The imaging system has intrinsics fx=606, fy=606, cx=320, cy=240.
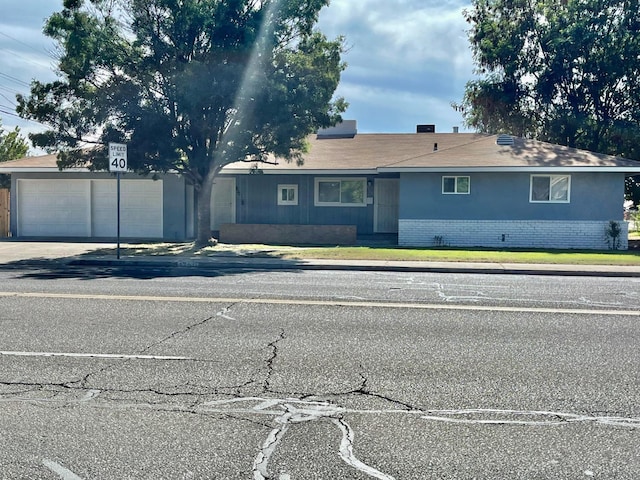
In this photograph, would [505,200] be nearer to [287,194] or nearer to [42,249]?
[287,194]

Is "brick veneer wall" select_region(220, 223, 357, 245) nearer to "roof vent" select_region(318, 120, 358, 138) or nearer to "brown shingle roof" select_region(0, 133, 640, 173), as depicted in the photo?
"brown shingle roof" select_region(0, 133, 640, 173)

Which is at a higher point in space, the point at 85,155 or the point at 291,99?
the point at 291,99

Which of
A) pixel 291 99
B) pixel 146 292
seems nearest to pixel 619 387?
pixel 146 292

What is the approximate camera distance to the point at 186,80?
1756cm

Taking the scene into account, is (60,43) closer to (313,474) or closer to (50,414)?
(50,414)

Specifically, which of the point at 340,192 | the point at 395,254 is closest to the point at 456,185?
the point at 340,192

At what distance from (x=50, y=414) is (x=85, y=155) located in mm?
17221

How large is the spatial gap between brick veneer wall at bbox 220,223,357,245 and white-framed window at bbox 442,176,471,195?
4.44m

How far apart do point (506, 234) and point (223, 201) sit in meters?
12.3

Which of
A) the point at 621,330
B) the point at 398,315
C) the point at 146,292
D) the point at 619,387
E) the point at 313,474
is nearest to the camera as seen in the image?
the point at 313,474

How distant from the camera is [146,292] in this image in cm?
1109

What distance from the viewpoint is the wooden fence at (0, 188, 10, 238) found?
1033 inches

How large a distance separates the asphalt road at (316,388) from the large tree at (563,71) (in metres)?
23.1

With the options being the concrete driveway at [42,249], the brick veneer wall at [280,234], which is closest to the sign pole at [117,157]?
the concrete driveway at [42,249]
